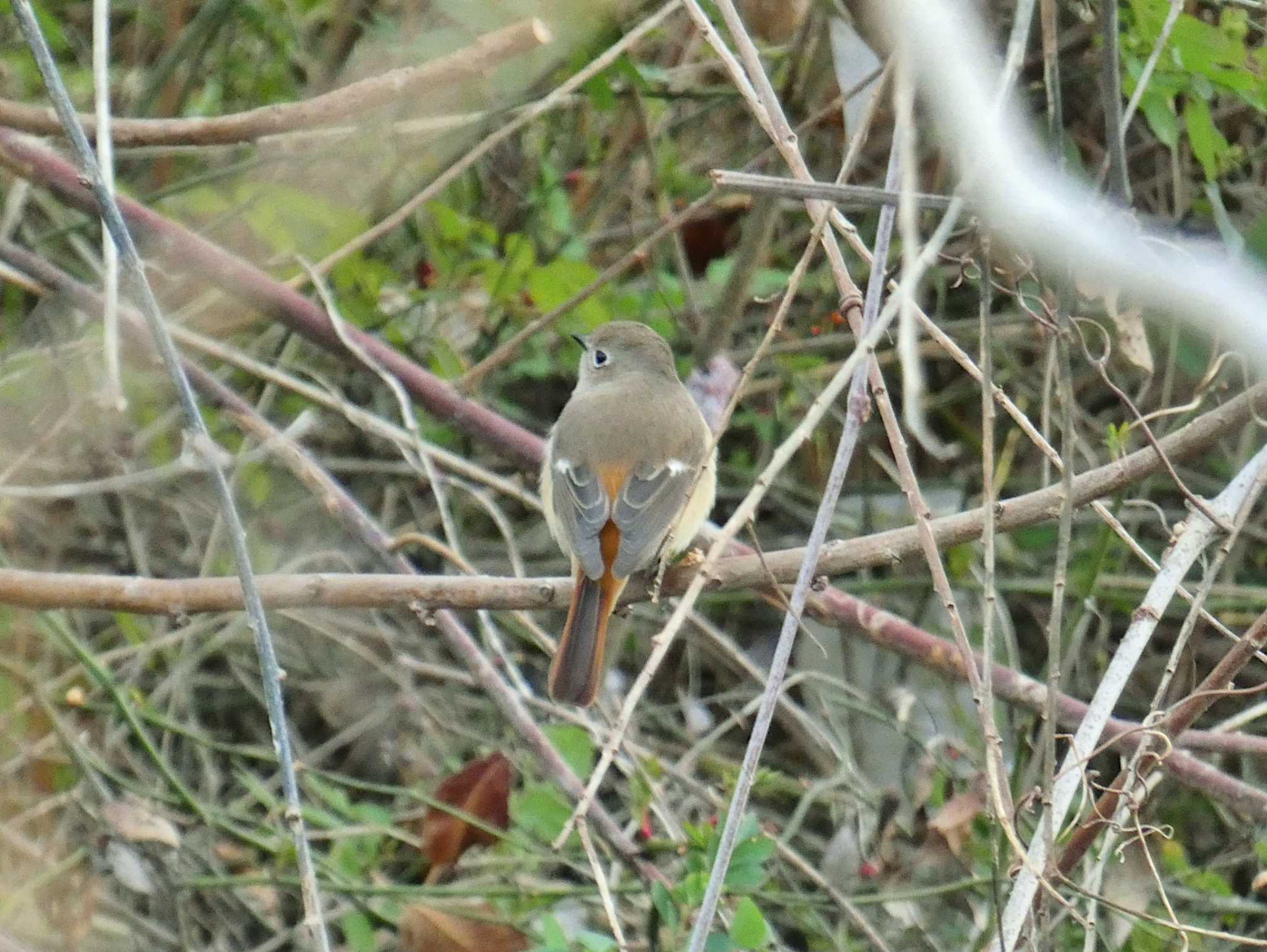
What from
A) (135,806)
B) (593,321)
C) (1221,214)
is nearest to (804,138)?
(593,321)

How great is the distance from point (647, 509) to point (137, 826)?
1667mm

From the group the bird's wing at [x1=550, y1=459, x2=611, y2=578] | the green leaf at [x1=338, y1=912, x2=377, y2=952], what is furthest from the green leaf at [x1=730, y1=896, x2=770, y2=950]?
the green leaf at [x1=338, y1=912, x2=377, y2=952]

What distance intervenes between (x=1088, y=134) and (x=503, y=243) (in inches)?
85.0

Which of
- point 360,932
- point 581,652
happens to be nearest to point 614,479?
point 581,652

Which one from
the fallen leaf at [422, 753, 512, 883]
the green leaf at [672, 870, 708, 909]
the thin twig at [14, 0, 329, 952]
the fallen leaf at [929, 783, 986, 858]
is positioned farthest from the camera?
the fallen leaf at [422, 753, 512, 883]

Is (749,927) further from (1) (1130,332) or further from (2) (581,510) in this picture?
(1) (1130,332)

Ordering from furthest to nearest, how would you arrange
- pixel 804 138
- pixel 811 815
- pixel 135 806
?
pixel 804 138, pixel 811 815, pixel 135 806

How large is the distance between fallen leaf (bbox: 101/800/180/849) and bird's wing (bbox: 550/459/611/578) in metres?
1.36

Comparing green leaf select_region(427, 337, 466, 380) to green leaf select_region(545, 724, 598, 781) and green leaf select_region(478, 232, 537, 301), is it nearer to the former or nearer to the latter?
green leaf select_region(478, 232, 537, 301)

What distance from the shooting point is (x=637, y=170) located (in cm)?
635

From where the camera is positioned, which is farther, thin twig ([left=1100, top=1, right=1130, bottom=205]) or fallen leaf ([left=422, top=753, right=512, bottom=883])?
fallen leaf ([left=422, top=753, right=512, bottom=883])

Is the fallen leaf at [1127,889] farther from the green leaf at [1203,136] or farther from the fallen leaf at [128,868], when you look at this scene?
the fallen leaf at [128,868]

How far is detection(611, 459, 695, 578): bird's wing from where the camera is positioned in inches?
159

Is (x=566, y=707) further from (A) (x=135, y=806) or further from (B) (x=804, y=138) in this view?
(B) (x=804, y=138)
